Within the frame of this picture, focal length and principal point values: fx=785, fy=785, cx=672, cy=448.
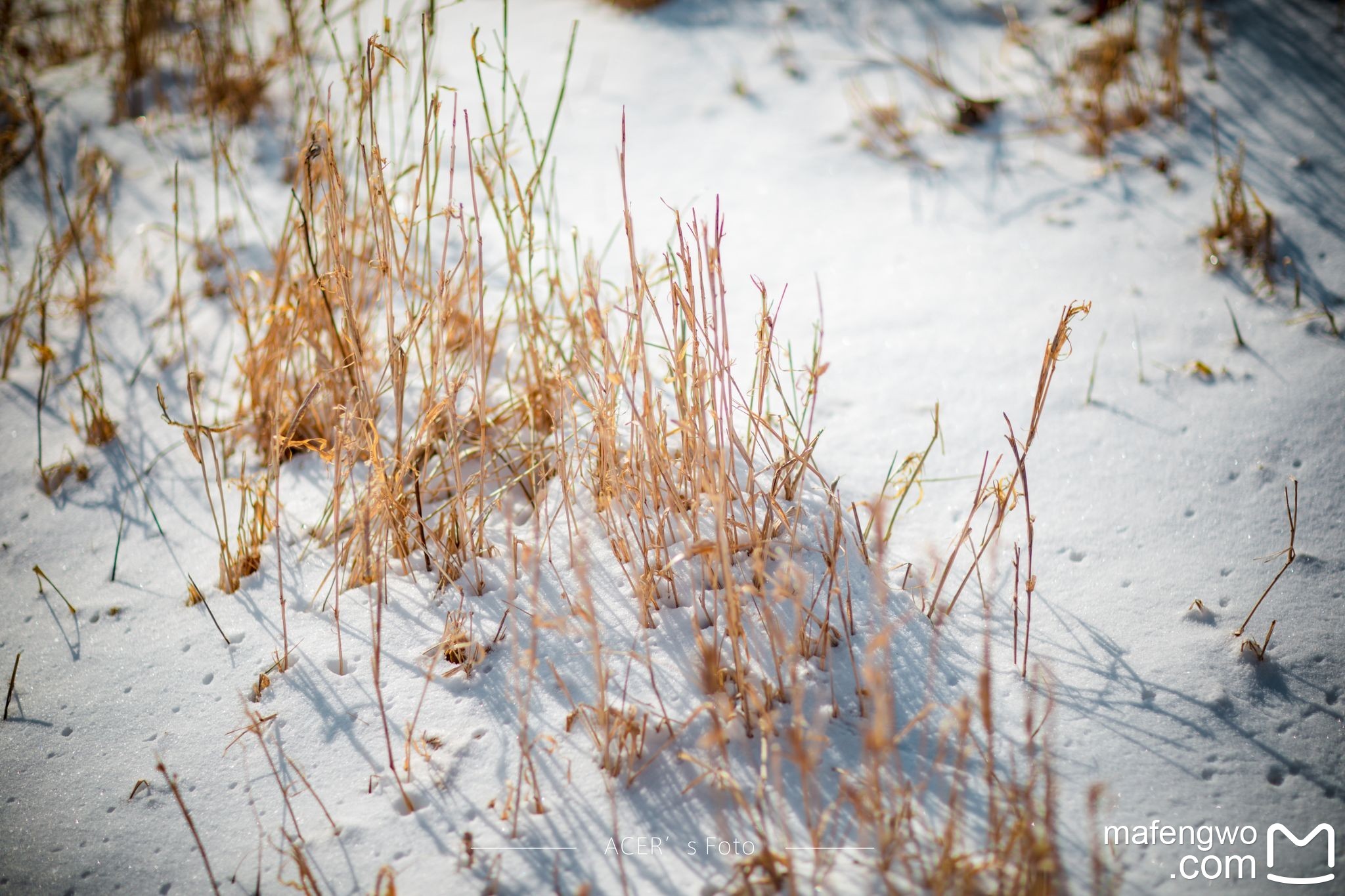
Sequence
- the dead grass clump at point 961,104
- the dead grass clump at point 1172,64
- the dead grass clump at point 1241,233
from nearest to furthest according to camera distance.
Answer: the dead grass clump at point 1241,233
the dead grass clump at point 1172,64
the dead grass clump at point 961,104

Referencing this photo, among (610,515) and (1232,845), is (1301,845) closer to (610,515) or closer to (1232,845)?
(1232,845)

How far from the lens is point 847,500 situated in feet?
4.96

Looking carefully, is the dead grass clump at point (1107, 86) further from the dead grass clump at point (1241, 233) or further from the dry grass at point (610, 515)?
the dry grass at point (610, 515)

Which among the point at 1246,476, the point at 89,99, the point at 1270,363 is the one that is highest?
the point at 89,99

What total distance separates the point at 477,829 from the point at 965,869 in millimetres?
629

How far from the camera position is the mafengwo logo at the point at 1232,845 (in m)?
0.98

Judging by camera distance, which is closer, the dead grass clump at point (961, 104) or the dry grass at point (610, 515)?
the dry grass at point (610, 515)

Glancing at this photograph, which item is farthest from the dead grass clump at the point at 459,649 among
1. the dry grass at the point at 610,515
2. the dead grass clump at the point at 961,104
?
the dead grass clump at the point at 961,104

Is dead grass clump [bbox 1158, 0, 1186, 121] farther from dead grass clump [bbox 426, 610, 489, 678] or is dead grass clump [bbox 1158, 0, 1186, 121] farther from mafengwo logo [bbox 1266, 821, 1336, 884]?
dead grass clump [bbox 426, 610, 489, 678]

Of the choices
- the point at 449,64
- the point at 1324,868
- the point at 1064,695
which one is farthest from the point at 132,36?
the point at 1324,868

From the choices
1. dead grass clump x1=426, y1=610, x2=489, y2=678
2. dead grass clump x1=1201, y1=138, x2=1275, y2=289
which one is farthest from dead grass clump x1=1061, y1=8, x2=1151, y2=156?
dead grass clump x1=426, y1=610, x2=489, y2=678

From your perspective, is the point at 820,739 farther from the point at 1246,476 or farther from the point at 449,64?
the point at 449,64

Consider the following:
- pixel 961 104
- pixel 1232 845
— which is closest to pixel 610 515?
pixel 1232 845

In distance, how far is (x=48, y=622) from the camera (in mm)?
1479
